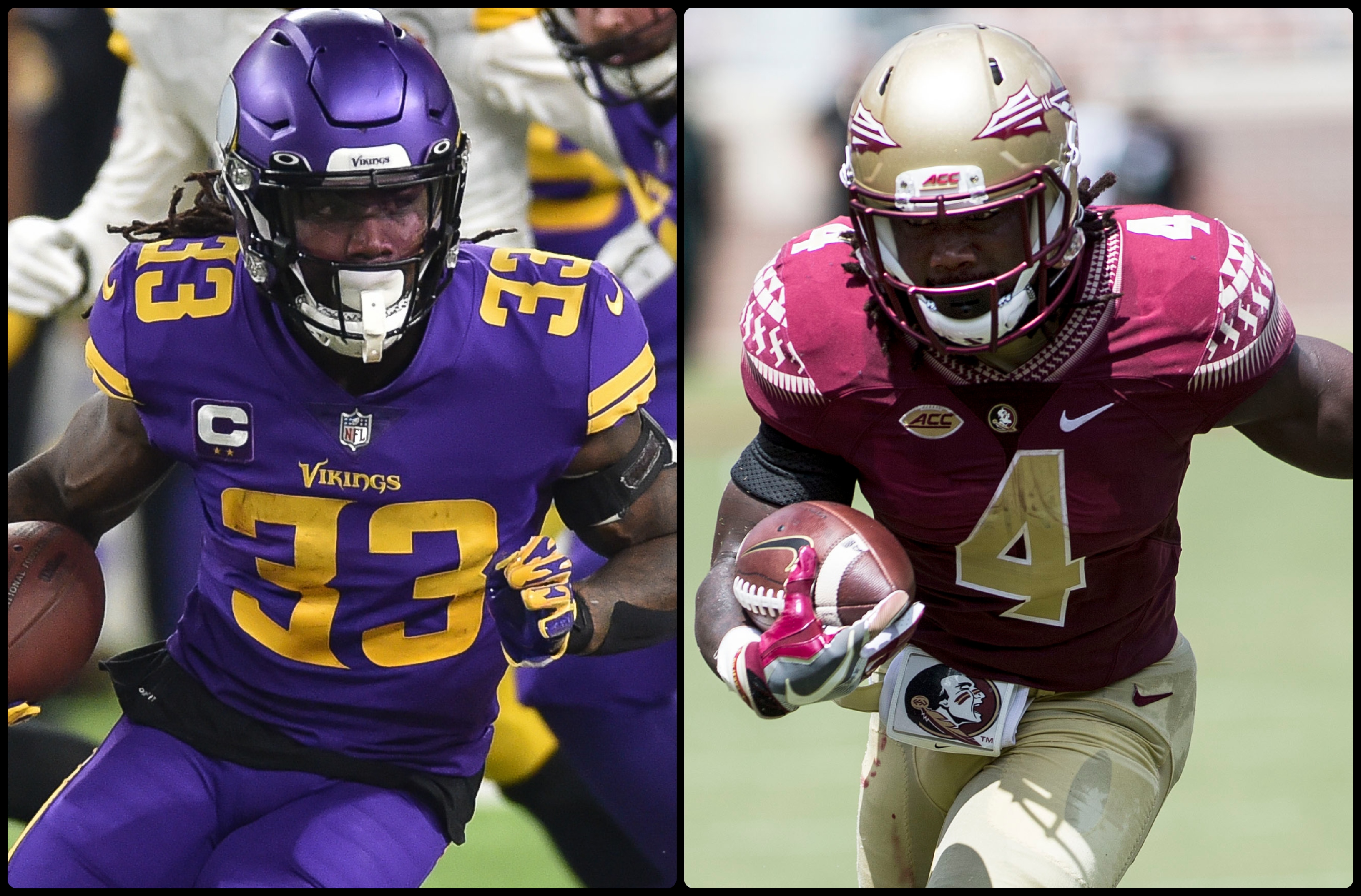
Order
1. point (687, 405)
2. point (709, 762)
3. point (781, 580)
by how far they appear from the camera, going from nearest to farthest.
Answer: point (781, 580)
point (709, 762)
point (687, 405)

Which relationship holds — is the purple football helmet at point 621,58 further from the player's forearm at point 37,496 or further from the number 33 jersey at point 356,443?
the player's forearm at point 37,496

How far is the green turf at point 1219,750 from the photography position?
488 centimetres

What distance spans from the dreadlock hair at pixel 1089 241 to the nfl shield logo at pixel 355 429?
3.35ft

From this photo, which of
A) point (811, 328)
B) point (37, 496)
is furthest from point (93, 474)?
point (811, 328)

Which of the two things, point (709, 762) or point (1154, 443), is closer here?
point (1154, 443)

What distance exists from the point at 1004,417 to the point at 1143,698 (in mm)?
623

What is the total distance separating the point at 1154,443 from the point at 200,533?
1.98m

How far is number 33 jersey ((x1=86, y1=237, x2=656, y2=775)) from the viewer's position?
3.36 metres

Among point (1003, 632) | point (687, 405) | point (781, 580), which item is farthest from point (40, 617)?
point (687, 405)

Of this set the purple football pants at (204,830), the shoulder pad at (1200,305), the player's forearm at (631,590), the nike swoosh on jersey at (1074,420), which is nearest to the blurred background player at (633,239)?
the player's forearm at (631,590)

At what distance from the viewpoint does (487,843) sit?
12.5 ft

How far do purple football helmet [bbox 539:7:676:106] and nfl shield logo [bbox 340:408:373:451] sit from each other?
0.98m

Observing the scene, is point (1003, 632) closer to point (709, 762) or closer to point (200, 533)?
point (200, 533)

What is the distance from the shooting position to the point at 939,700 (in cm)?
304
